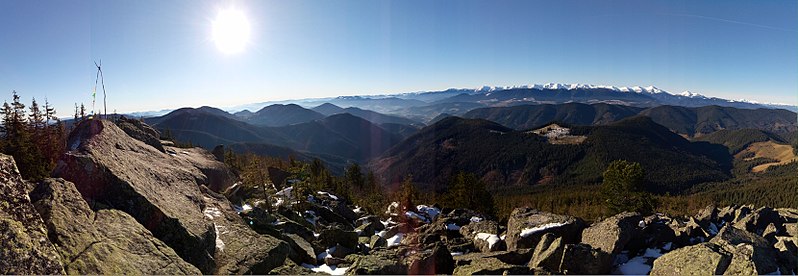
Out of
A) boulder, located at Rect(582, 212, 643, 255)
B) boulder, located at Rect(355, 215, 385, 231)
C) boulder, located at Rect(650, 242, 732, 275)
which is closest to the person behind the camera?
boulder, located at Rect(650, 242, 732, 275)

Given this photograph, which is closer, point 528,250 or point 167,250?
point 167,250

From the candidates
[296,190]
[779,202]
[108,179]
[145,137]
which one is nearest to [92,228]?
[108,179]

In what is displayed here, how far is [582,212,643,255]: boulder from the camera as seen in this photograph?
1734 centimetres

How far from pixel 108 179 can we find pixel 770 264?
974 inches

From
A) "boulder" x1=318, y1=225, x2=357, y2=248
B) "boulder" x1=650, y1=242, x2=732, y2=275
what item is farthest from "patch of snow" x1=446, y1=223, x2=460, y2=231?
"boulder" x1=650, y1=242, x2=732, y2=275

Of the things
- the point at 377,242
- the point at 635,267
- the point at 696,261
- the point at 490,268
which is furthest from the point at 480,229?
the point at 696,261

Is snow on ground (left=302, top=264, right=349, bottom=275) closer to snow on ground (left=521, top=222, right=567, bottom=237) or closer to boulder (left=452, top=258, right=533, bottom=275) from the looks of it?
boulder (left=452, top=258, right=533, bottom=275)

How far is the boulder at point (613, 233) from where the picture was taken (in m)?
17.3

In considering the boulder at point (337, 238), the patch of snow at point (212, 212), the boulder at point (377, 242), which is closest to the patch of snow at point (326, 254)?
the boulder at point (337, 238)

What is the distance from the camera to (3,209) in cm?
792

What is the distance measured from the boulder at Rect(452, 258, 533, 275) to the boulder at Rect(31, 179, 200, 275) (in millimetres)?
10012

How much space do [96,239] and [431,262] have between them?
1159cm

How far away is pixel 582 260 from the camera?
48.9ft

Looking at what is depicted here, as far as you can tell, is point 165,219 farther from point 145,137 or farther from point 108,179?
point 145,137
